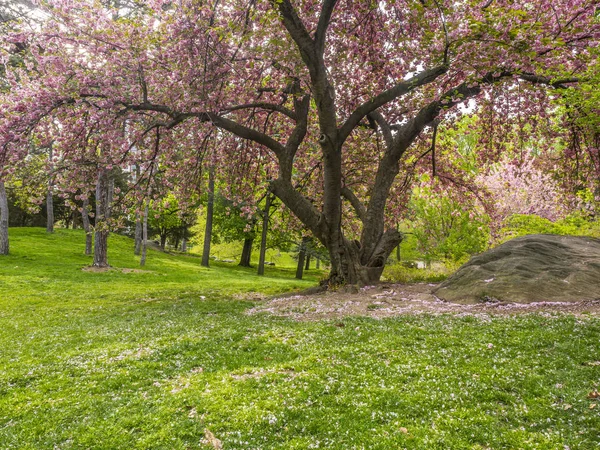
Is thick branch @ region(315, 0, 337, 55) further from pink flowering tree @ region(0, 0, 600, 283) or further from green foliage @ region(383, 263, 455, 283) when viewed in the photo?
green foliage @ region(383, 263, 455, 283)

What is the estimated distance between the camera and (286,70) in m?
16.0

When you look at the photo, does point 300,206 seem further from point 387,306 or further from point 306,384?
point 306,384

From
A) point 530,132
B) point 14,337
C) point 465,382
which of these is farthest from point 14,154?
point 530,132

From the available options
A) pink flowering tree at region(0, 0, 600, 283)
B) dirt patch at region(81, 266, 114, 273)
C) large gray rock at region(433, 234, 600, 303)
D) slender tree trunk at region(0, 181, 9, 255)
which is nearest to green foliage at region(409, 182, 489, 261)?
large gray rock at region(433, 234, 600, 303)

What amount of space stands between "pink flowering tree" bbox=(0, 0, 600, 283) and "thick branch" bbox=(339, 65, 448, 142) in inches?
2.3

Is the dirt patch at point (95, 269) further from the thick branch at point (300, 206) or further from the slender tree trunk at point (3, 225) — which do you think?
the thick branch at point (300, 206)

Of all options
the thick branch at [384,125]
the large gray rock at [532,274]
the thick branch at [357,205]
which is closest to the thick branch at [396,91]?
the thick branch at [384,125]

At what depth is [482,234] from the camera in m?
28.6

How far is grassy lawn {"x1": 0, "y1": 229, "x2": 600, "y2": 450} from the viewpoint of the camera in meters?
5.24

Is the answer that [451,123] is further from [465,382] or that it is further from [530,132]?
[465,382]

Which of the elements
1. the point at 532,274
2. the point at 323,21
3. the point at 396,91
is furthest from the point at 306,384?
the point at 323,21

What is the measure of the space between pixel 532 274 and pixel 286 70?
12.7 metres

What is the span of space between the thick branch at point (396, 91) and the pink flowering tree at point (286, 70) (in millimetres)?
59

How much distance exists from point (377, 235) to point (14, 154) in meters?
16.2
